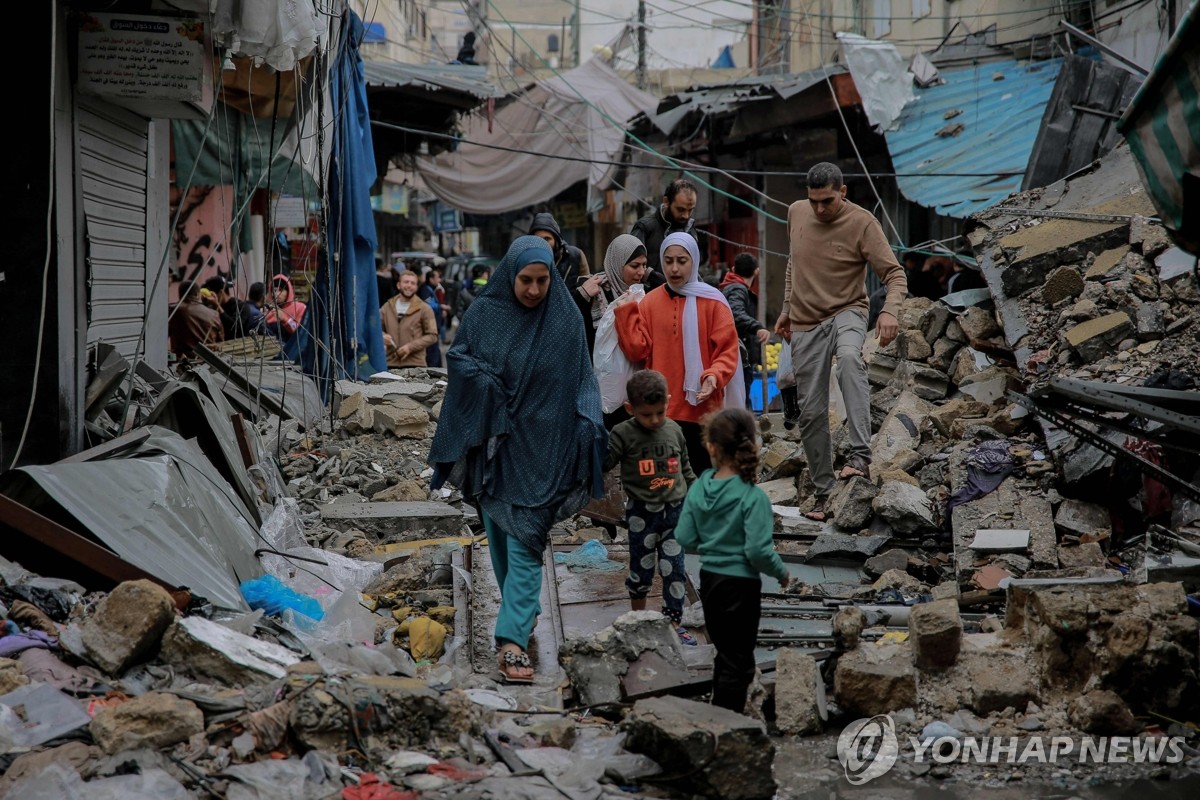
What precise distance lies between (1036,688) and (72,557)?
3.51 metres

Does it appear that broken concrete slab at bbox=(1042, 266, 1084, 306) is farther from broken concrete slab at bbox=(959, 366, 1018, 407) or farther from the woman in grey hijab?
the woman in grey hijab

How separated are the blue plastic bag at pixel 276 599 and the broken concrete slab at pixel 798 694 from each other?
6.66ft

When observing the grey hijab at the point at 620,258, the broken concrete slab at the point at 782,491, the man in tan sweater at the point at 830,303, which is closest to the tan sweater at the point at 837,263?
the man in tan sweater at the point at 830,303

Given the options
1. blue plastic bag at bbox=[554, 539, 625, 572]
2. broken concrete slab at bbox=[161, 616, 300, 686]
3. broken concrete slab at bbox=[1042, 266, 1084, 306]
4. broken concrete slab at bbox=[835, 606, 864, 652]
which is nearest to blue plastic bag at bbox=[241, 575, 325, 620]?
broken concrete slab at bbox=[161, 616, 300, 686]

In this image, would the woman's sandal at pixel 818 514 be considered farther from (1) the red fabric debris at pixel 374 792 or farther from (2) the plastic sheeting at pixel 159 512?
(1) the red fabric debris at pixel 374 792

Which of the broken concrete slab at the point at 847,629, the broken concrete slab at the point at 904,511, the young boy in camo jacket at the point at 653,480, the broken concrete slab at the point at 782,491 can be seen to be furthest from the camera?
the broken concrete slab at the point at 782,491

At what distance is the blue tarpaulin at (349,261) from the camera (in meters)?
11.2

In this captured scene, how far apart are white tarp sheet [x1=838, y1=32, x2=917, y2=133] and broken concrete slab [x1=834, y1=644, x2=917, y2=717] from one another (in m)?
11.5

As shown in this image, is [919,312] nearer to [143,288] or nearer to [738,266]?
[738,266]

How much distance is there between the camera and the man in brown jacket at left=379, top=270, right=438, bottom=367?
12867 mm

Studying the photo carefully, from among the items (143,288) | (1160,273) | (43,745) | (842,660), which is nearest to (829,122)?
(1160,273)

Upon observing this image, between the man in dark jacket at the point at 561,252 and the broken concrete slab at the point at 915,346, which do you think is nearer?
the man in dark jacket at the point at 561,252

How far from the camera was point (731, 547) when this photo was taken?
4098 millimetres

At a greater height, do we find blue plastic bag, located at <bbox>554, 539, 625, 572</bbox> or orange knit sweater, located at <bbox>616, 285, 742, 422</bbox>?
orange knit sweater, located at <bbox>616, 285, 742, 422</bbox>
